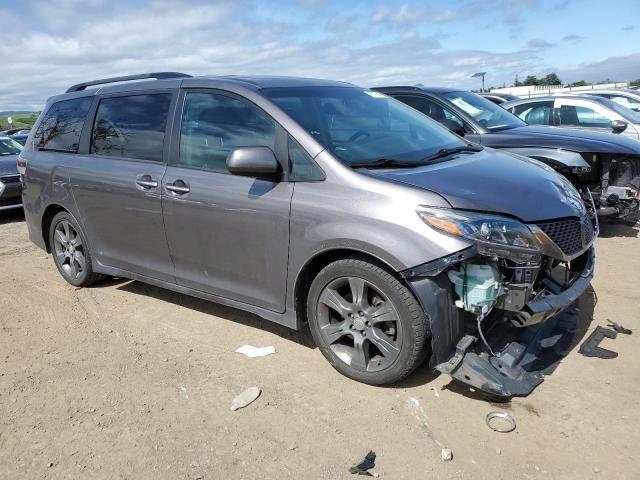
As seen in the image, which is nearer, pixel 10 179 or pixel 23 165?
pixel 23 165

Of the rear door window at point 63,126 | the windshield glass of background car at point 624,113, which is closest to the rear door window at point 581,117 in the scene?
→ the windshield glass of background car at point 624,113

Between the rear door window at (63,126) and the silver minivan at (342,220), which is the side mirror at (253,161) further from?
the rear door window at (63,126)

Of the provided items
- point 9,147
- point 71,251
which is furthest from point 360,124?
point 9,147

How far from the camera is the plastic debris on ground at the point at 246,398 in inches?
128

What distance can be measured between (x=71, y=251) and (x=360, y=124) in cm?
319

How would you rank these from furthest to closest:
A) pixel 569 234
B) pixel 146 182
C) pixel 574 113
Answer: pixel 574 113
pixel 146 182
pixel 569 234

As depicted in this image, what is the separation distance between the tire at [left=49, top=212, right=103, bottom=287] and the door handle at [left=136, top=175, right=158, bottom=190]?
45.2 inches

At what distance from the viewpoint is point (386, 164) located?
345 centimetres

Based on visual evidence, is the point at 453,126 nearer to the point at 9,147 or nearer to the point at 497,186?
the point at 497,186

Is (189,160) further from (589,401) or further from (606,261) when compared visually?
(606,261)

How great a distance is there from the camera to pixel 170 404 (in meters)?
3.28

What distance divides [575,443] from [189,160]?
118 inches

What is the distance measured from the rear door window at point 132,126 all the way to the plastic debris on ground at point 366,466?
103 inches

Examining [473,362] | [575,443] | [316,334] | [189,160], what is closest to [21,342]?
[189,160]
